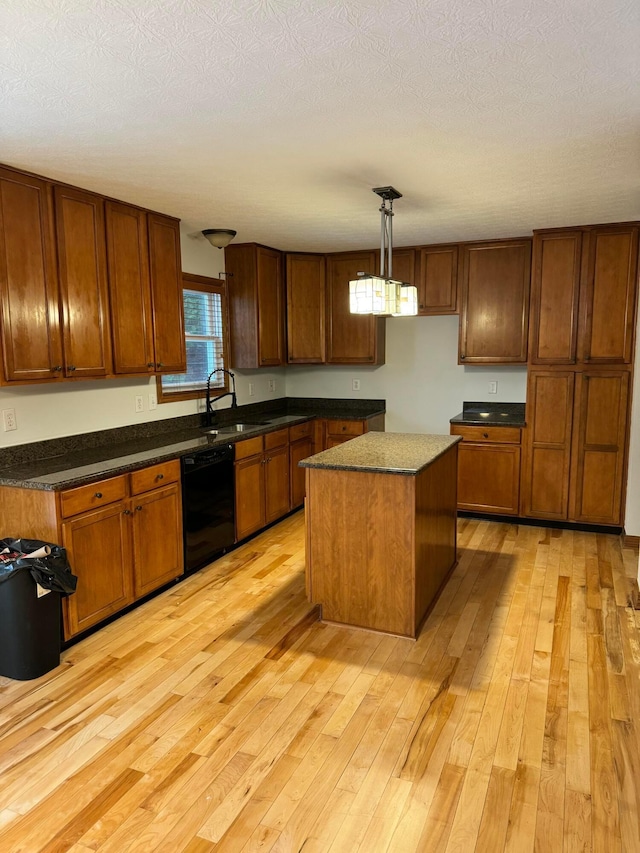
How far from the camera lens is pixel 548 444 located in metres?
4.61

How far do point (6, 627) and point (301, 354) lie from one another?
138 inches

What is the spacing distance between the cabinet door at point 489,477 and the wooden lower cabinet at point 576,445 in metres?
0.09

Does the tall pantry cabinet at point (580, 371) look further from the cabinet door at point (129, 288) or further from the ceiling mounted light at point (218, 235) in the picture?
the cabinet door at point (129, 288)

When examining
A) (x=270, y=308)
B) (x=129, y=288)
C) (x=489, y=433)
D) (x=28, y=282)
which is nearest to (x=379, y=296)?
(x=129, y=288)

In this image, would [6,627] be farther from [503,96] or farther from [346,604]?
[503,96]

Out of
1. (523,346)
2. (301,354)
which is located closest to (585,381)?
(523,346)

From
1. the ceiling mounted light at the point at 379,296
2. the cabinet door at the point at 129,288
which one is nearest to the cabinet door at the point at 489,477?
the ceiling mounted light at the point at 379,296

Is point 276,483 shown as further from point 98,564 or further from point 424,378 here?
point 98,564

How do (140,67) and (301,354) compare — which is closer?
(140,67)

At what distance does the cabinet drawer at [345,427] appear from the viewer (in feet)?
17.2

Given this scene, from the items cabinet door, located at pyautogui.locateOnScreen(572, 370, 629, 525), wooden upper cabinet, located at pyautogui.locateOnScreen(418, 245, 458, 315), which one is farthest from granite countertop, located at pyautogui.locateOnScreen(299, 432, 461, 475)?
wooden upper cabinet, located at pyautogui.locateOnScreen(418, 245, 458, 315)

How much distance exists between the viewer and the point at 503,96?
2.06 meters

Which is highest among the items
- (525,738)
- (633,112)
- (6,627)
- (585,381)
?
(633,112)

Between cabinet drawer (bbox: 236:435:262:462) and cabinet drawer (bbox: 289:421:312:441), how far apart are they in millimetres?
556
